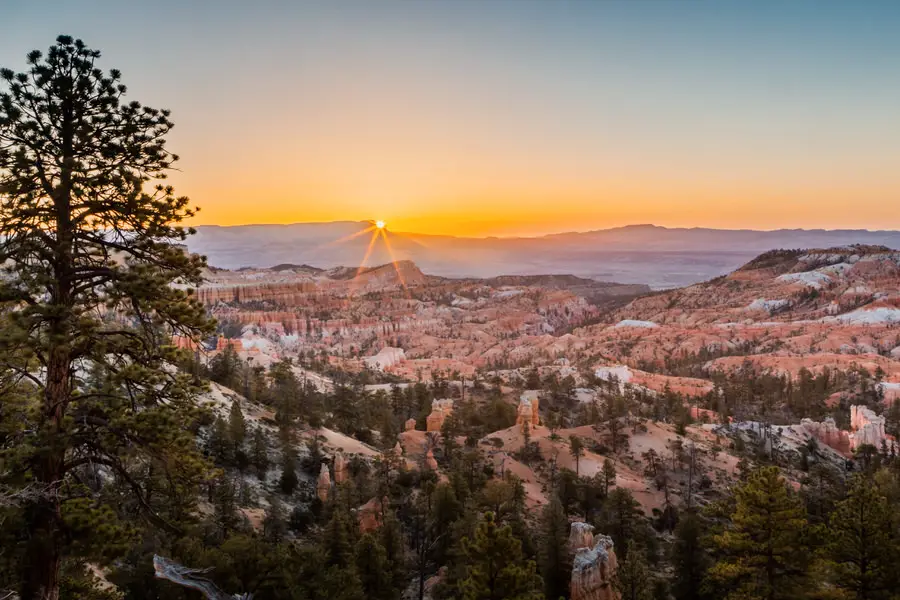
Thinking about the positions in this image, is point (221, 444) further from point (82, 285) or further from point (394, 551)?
point (82, 285)

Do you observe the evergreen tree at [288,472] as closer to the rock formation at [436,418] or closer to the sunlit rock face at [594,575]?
the rock formation at [436,418]


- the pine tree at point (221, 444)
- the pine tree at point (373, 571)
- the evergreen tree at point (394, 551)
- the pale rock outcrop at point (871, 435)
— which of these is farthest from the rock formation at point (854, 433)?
the pine tree at point (221, 444)

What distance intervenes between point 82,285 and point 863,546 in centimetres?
1744

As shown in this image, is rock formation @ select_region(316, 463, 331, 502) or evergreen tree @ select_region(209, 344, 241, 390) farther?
evergreen tree @ select_region(209, 344, 241, 390)

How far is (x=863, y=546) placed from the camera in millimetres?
13945

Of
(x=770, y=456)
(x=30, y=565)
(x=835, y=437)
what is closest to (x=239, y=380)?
(x=30, y=565)

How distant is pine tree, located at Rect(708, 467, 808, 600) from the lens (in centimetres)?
1437

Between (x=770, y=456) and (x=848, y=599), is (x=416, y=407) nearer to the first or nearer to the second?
(x=770, y=456)

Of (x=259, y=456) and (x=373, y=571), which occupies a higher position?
(x=373, y=571)

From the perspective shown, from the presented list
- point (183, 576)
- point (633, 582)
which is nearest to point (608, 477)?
point (633, 582)

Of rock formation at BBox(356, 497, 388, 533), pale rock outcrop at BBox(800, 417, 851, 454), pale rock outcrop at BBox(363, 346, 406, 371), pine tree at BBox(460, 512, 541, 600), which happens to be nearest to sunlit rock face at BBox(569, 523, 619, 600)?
A: pine tree at BBox(460, 512, 541, 600)

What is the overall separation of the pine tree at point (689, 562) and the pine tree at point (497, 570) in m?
12.0

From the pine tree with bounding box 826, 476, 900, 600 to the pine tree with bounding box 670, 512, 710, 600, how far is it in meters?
9.01

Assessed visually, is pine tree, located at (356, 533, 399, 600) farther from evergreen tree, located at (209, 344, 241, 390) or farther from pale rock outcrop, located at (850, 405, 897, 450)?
pale rock outcrop, located at (850, 405, 897, 450)
